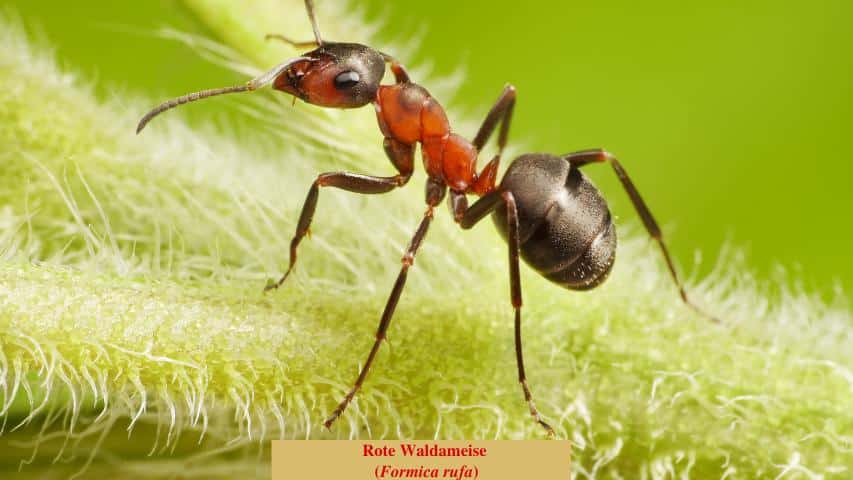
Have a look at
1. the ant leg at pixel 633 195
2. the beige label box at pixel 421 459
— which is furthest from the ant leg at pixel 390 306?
the ant leg at pixel 633 195

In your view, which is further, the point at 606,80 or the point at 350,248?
the point at 606,80

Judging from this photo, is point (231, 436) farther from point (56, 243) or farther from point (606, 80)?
point (606, 80)

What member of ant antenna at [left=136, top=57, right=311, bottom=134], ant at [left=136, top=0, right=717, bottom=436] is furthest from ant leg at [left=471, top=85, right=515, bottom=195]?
ant antenna at [left=136, top=57, right=311, bottom=134]

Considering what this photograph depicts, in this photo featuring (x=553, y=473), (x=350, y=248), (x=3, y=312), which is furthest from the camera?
(x=350, y=248)

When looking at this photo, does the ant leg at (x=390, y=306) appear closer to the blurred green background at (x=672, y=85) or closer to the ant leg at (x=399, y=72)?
the ant leg at (x=399, y=72)

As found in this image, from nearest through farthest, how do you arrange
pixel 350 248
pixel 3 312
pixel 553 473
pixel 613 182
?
pixel 3 312 → pixel 553 473 → pixel 350 248 → pixel 613 182

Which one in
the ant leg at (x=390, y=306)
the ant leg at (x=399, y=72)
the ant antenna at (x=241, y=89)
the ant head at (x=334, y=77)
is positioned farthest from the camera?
the ant leg at (x=399, y=72)

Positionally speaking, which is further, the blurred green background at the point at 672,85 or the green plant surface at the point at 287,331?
the blurred green background at the point at 672,85

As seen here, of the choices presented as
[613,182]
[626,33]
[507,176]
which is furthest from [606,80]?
[507,176]
